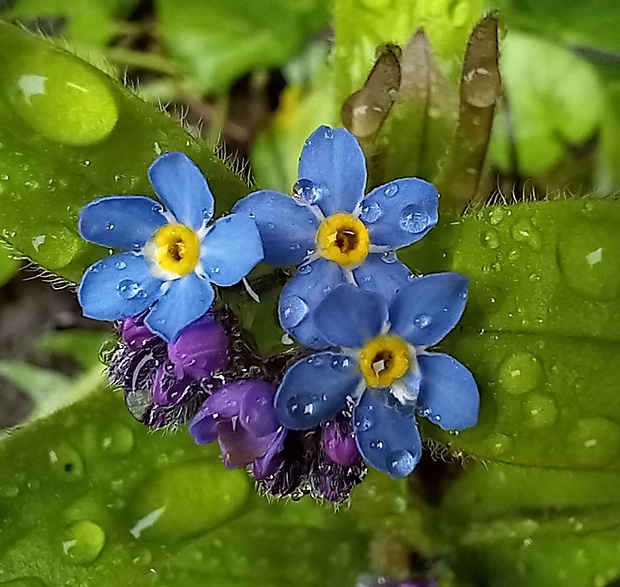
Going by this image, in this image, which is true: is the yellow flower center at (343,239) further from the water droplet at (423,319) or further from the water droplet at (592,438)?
the water droplet at (592,438)

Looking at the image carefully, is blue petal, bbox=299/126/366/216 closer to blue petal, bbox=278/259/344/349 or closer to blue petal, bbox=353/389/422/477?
blue petal, bbox=278/259/344/349

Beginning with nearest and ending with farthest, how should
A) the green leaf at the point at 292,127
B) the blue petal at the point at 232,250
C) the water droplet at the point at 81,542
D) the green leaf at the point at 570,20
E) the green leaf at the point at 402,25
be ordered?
the blue petal at the point at 232,250, the water droplet at the point at 81,542, the green leaf at the point at 402,25, the green leaf at the point at 570,20, the green leaf at the point at 292,127

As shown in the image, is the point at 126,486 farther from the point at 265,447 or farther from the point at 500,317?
the point at 500,317

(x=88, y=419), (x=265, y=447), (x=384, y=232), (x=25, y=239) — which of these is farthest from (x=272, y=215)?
(x=88, y=419)

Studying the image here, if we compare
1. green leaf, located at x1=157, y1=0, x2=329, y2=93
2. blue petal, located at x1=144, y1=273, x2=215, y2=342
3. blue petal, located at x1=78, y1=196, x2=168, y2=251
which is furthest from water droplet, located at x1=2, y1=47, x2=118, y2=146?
green leaf, located at x1=157, y1=0, x2=329, y2=93

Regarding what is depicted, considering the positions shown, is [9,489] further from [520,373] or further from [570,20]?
[570,20]

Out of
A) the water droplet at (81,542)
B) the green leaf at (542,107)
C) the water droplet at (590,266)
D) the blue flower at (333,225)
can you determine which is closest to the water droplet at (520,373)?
the water droplet at (590,266)

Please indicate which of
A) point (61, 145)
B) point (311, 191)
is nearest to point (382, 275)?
point (311, 191)
